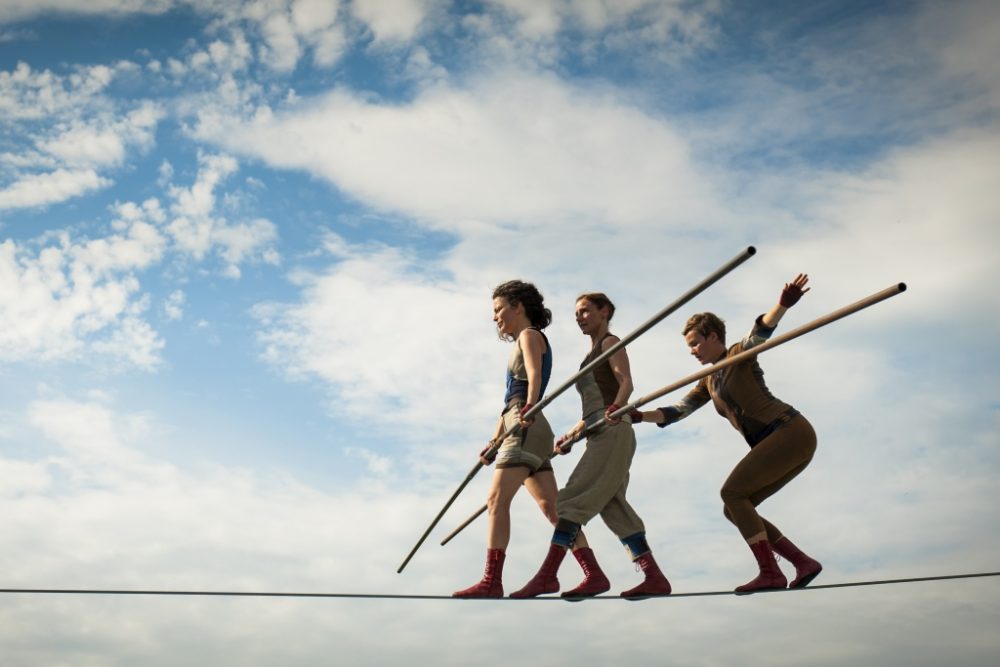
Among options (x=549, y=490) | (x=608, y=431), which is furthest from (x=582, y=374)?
(x=549, y=490)

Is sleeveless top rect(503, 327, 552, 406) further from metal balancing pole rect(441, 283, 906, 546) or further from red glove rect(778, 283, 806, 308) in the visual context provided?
red glove rect(778, 283, 806, 308)

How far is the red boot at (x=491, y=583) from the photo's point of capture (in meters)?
7.62

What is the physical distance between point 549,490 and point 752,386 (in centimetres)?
175

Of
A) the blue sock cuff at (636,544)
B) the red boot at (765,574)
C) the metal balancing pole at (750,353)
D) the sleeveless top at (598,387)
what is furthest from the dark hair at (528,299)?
the red boot at (765,574)

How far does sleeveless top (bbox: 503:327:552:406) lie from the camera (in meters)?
7.95

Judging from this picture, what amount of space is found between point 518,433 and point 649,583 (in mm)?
1480

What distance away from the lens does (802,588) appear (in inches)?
293

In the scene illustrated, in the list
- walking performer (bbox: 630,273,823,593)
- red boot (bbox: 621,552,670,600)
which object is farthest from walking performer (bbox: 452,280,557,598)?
walking performer (bbox: 630,273,823,593)

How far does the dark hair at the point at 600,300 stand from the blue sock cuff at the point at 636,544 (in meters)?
1.68

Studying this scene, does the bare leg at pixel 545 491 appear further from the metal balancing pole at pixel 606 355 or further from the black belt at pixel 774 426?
the black belt at pixel 774 426

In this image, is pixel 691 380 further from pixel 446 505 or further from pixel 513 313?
→ pixel 446 505

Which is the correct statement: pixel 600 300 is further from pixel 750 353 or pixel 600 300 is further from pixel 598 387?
pixel 750 353

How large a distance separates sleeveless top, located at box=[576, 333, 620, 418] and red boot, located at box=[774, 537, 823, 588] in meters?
1.67

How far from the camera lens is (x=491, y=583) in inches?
301
